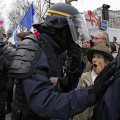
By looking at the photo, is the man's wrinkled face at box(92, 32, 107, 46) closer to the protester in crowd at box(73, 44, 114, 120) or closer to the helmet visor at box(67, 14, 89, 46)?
the protester in crowd at box(73, 44, 114, 120)

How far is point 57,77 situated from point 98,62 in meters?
1.07

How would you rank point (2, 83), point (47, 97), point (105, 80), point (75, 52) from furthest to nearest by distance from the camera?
point (2, 83)
point (75, 52)
point (47, 97)
point (105, 80)

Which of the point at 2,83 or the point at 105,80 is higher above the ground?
the point at 105,80

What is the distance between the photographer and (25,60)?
235 centimetres

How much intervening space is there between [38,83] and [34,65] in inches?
6.3

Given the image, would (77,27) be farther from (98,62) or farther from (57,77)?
(98,62)

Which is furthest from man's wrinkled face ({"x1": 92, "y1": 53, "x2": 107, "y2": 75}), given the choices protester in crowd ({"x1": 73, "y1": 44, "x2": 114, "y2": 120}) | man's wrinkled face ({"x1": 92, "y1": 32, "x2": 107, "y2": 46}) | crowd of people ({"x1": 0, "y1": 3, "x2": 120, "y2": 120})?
man's wrinkled face ({"x1": 92, "y1": 32, "x2": 107, "y2": 46})

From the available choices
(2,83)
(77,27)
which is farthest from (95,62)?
(2,83)

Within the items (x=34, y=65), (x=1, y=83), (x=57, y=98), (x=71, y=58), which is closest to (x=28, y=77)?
(x=34, y=65)

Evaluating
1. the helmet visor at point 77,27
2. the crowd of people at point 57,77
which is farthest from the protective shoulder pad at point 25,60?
the helmet visor at point 77,27

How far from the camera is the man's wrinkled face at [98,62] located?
3.59 m

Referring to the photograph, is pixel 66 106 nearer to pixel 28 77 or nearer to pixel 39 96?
pixel 39 96

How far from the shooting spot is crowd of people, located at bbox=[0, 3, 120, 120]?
206cm

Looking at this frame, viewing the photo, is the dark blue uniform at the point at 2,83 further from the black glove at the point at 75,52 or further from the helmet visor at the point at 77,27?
the helmet visor at the point at 77,27
